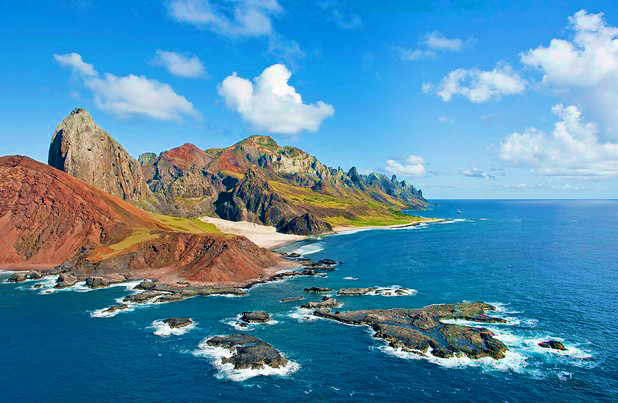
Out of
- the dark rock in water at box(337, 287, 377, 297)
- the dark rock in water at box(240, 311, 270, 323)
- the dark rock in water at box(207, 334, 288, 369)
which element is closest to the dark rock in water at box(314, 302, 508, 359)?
the dark rock in water at box(240, 311, 270, 323)

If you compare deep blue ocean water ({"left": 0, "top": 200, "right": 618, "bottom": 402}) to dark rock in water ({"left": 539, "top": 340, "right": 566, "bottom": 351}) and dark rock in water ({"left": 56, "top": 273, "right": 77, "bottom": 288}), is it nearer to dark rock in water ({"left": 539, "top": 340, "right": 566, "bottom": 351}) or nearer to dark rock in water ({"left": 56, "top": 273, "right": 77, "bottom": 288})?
dark rock in water ({"left": 539, "top": 340, "right": 566, "bottom": 351})

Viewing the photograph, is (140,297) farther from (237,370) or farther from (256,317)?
(237,370)

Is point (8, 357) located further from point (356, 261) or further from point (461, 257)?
point (461, 257)

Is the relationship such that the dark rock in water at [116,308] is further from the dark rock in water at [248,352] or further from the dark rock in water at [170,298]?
the dark rock in water at [248,352]

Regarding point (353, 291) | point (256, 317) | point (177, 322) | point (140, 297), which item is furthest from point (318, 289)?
point (140, 297)

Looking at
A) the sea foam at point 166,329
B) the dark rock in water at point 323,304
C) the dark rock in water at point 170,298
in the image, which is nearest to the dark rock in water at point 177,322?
the sea foam at point 166,329
